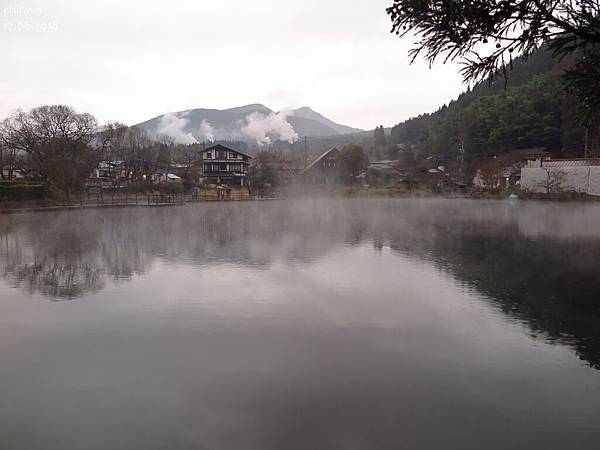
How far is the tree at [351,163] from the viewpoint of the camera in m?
55.8

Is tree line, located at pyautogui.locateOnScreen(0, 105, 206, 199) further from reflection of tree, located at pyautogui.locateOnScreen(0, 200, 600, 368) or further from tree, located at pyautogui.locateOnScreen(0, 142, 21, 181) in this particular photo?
reflection of tree, located at pyautogui.locateOnScreen(0, 200, 600, 368)

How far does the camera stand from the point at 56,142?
36906mm

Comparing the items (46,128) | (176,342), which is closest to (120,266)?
(176,342)

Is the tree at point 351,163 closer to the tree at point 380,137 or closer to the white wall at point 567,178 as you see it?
the white wall at point 567,178

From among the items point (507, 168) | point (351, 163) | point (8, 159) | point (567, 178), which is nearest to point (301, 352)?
point (567, 178)

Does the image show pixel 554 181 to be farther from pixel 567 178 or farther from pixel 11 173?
pixel 11 173

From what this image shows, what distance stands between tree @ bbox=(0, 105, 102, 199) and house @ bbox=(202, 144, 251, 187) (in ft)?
67.1

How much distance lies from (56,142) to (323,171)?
110 feet

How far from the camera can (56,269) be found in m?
10.3

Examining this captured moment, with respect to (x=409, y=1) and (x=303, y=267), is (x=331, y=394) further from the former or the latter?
(x=303, y=267)

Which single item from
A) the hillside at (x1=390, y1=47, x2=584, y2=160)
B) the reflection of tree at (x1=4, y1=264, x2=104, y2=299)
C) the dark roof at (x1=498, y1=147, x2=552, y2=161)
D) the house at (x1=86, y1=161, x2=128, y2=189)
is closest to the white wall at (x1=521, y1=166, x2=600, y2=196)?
the dark roof at (x1=498, y1=147, x2=552, y2=161)

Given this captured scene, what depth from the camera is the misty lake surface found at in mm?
3816

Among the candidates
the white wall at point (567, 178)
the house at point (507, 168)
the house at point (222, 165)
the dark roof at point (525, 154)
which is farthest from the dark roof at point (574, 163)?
the house at point (222, 165)

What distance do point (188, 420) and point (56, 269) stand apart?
7960 millimetres
